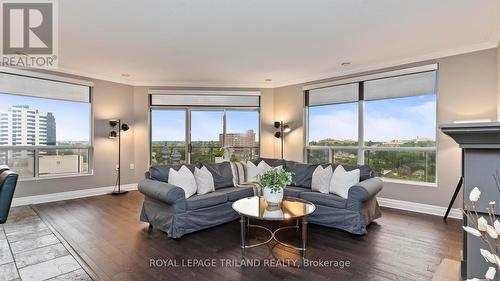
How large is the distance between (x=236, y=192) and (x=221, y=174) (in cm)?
51

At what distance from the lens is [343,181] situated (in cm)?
343

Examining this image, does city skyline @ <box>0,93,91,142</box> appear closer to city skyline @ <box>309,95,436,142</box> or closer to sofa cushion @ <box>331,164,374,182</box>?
city skyline @ <box>309,95,436,142</box>

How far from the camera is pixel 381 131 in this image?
4.72 meters

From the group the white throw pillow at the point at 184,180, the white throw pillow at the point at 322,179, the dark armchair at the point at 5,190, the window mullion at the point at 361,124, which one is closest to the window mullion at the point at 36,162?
the dark armchair at the point at 5,190

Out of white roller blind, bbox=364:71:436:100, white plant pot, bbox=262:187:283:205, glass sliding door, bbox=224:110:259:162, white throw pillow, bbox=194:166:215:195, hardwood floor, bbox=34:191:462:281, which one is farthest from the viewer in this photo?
glass sliding door, bbox=224:110:259:162

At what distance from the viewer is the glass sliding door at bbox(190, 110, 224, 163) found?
20.3ft

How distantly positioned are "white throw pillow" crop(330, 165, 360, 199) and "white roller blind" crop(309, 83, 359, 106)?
216 centimetres

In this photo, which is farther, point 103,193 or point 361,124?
point 103,193

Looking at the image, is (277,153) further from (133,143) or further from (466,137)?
(466,137)

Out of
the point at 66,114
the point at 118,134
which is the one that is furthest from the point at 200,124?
the point at 66,114

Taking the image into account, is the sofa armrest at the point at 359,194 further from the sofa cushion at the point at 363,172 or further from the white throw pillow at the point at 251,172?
the white throw pillow at the point at 251,172

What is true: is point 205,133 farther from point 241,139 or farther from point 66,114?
point 66,114

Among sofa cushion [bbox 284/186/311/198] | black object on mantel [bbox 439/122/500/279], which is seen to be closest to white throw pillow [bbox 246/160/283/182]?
sofa cushion [bbox 284/186/311/198]

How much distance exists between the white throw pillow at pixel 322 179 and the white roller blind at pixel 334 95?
202 cm
